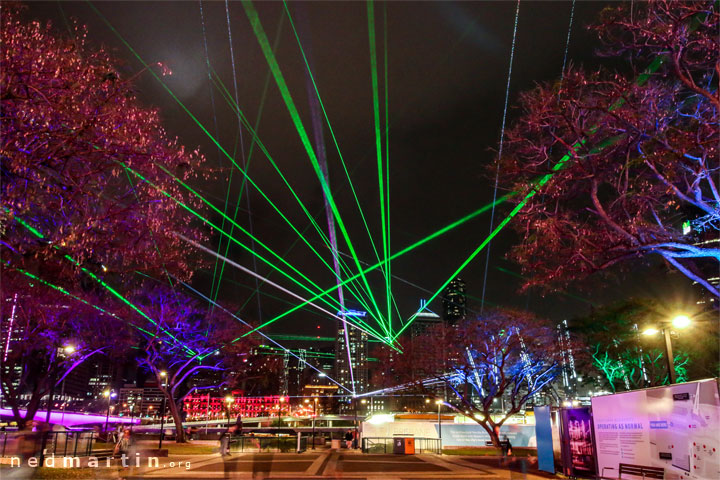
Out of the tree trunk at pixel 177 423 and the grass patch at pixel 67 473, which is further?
the tree trunk at pixel 177 423

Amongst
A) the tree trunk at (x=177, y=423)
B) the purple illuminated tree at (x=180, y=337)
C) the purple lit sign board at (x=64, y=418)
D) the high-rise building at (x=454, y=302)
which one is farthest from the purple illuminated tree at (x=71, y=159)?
the high-rise building at (x=454, y=302)

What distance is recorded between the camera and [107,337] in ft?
102

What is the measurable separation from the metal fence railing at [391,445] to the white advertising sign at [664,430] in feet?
65.4

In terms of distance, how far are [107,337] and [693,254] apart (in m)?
30.4

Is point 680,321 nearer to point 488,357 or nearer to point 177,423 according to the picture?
point 488,357

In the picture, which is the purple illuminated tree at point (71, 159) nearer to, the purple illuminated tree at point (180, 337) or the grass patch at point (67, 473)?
the grass patch at point (67, 473)

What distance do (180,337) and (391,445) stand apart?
1515cm

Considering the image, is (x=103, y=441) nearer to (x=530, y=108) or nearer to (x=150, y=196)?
(x=150, y=196)

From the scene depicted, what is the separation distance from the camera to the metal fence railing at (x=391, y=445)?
105ft

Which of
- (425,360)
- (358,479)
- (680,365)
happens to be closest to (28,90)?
(358,479)

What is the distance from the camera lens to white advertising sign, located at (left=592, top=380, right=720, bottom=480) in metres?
8.98

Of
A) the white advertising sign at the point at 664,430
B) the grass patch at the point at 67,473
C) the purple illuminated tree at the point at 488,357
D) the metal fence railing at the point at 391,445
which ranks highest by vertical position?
the purple illuminated tree at the point at 488,357

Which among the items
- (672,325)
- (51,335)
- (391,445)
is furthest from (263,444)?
(672,325)

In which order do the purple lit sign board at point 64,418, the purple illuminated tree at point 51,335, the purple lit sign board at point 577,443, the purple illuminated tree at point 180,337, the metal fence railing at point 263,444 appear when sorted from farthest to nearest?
the purple lit sign board at point 64,418, the purple illuminated tree at point 180,337, the metal fence railing at point 263,444, the purple illuminated tree at point 51,335, the purple lit sign board at point 577,443
